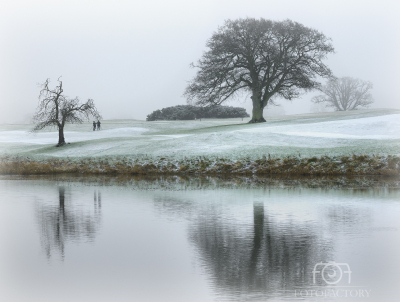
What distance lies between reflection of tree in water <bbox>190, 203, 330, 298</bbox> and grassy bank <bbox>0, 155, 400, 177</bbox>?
1380 cm

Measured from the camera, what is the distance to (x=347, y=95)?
95250mm

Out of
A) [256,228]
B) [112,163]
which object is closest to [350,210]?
[256,228]

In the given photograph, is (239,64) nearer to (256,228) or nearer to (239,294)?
(256,228)

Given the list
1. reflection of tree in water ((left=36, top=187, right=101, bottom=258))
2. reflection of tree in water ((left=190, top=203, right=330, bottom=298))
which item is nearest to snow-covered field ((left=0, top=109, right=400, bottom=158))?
reflection of tree in water ((left=36, top=187, right=101, bottom=258))

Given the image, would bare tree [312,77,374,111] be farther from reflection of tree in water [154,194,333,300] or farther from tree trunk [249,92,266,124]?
reflection of tree in water [154,194,333,300]

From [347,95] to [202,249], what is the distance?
305 ft

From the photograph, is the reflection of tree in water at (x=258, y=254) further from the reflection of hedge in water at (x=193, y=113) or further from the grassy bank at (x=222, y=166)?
the reflection of hedge in water at (x=193, y=113)

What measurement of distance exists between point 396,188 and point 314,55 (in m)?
34.8

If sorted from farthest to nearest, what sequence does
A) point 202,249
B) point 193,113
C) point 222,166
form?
point 193,113 < point 222,166 < point 202,249

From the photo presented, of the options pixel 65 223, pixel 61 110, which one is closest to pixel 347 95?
pixel 61 110

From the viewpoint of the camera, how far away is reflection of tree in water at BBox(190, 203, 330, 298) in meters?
5.77

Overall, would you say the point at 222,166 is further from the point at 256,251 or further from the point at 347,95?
the point at 347,95

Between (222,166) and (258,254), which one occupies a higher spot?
(258,254)

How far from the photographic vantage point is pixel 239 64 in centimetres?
4972
